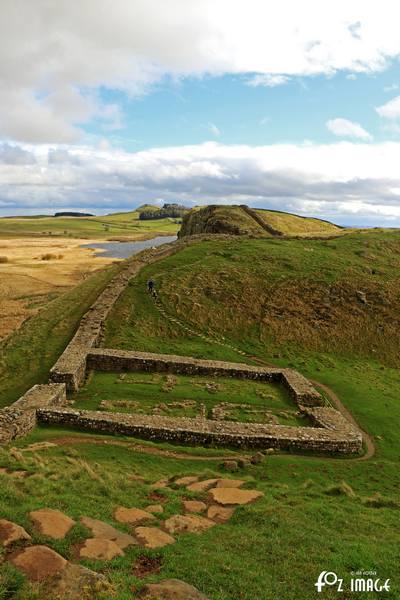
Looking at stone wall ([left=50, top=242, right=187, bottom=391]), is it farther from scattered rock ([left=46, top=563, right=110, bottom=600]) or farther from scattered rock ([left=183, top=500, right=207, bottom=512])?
scattered rock ([left=46, top=563, right=110, bottom=600])

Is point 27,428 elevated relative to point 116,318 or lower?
lower

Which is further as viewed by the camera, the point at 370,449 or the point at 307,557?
the point at 370,449

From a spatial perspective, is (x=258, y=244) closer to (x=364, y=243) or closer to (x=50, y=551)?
(x=364, y=243)

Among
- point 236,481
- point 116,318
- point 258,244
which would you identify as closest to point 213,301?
point 116,318

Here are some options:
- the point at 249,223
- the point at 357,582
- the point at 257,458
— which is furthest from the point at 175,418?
the point at 249,223

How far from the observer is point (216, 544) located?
11.3 metres

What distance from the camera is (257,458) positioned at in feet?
63.1

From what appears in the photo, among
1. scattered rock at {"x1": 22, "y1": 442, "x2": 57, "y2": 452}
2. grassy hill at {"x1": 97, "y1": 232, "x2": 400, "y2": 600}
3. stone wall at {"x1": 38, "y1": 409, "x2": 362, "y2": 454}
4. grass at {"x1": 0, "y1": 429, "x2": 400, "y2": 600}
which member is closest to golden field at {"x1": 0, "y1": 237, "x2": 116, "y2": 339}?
grassy hill at {"x1": 97, "y1": 232, "x2": 400, "y2": 600}

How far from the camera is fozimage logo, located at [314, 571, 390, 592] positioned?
31.5 ft

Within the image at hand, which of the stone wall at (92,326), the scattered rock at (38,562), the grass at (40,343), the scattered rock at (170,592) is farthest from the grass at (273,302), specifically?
the scattered rock at (170,592)

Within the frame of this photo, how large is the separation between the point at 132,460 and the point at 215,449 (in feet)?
14.7

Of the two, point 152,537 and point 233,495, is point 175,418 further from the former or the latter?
point 152,537

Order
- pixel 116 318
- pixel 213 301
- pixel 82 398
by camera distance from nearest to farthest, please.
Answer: pixel 82 398, pixel 116 318, pixel 213 301

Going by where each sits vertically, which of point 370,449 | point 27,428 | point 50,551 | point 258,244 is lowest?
point 370,449
